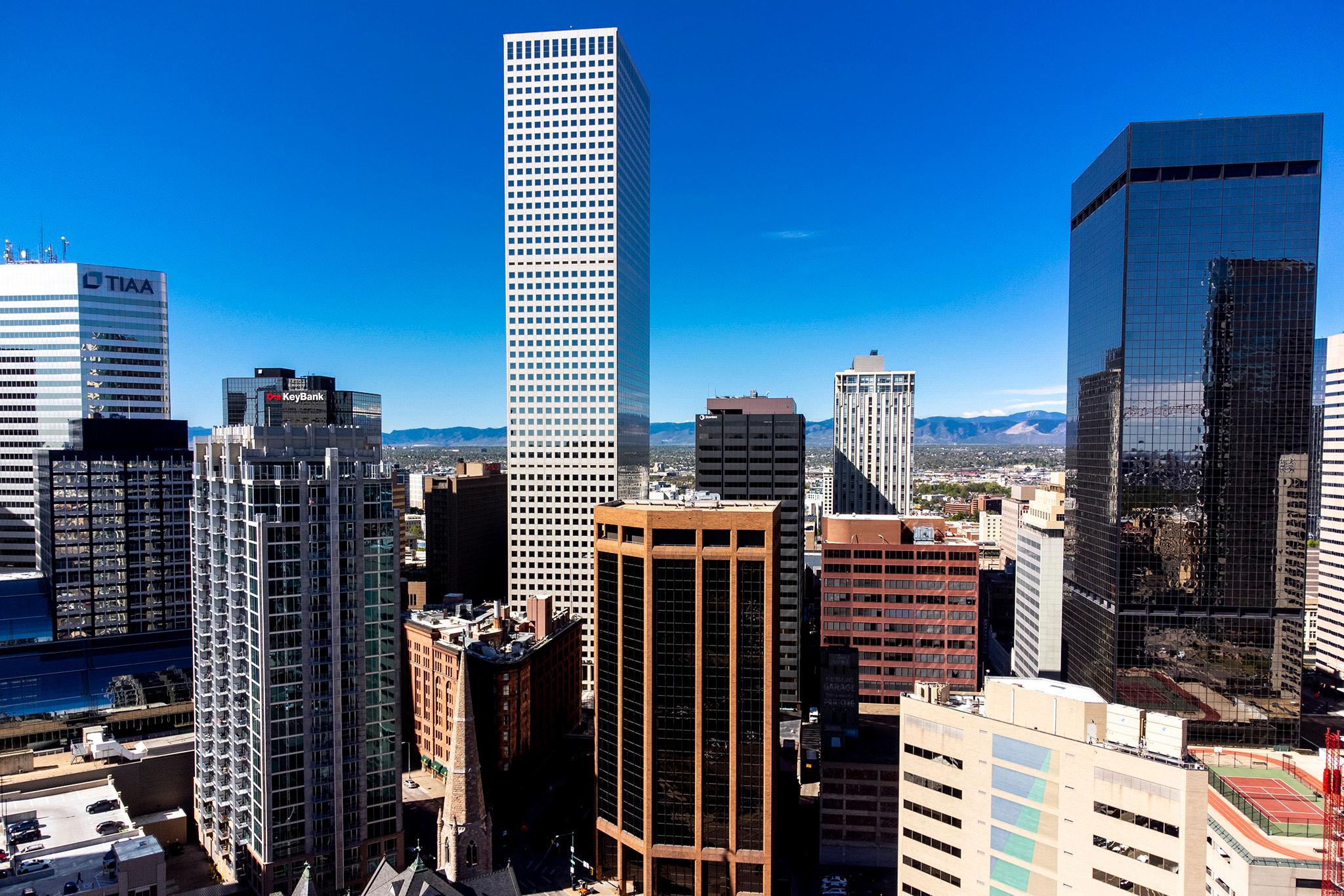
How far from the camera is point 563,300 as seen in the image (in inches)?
7042

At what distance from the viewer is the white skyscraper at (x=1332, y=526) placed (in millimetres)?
167375

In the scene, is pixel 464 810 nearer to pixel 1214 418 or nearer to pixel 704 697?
pixel 704 697

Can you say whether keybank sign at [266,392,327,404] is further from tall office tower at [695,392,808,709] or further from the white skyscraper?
the white skyscraper

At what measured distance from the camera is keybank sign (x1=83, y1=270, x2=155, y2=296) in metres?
157

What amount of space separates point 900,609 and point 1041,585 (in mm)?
53805

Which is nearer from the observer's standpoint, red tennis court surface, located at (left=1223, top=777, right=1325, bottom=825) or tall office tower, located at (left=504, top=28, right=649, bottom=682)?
red tennis court surface, located at (left=1223, top=777, right=1325, bottom=825)

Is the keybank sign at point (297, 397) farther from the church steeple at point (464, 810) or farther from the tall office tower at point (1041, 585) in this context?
the tall office tower at point (1041, 585)

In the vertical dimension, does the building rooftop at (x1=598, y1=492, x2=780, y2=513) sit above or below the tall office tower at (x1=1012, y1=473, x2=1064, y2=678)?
above

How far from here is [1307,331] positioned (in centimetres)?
11625

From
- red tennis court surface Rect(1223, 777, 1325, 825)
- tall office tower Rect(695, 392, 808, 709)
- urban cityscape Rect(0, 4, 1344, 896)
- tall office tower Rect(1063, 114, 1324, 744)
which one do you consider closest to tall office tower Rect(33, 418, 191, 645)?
urban cityscape Rect(0, 4, 1344, 896)

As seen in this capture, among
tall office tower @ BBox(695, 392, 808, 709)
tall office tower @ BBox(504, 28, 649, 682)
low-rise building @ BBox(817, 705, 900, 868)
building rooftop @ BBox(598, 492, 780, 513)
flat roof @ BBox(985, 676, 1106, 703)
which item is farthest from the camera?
tall office tower @ BBox(504, 28, 649, 682)

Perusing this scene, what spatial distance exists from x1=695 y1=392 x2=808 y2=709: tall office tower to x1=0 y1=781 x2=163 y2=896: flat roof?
371ft

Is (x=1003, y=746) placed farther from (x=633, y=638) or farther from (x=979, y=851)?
(x=633, y=638)

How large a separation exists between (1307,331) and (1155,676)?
63.1m
